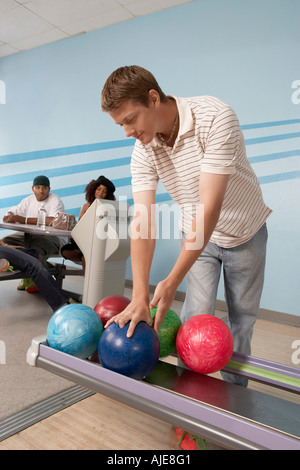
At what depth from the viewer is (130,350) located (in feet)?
3.67

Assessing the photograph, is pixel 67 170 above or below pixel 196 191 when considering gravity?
above

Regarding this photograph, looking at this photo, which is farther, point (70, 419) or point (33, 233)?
point (33, 233)

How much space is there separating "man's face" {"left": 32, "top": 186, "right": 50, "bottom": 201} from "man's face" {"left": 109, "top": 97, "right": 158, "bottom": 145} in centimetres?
300

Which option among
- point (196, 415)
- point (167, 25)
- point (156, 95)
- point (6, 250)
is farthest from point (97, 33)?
point (196, 415)

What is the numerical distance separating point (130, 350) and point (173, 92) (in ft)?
11.6

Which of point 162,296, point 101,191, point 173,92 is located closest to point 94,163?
point 101,191

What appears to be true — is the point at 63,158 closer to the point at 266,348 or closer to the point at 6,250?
the point at 6,250

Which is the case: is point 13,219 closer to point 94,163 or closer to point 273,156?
point 94,163

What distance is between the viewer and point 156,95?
1162mm

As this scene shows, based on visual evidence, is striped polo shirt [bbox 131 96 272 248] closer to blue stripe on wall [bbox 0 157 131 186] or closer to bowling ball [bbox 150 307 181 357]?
bowling ball [bbox 150 307 181 357]

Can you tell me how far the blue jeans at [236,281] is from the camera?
1521 millimetres

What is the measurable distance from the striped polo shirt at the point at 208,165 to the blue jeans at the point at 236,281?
0.05 metres

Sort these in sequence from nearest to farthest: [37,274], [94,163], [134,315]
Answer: [134,315] < [37,274] < [94,163]

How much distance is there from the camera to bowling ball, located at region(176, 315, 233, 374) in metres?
1.24
